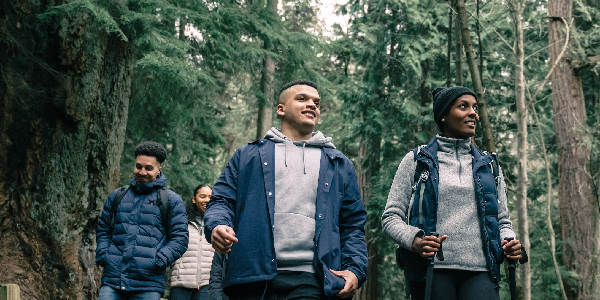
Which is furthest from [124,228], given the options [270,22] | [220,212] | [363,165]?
[363,165]

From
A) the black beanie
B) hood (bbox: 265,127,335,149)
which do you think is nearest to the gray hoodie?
hood (bbox: 265,127,335,149)

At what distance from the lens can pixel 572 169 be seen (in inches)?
531

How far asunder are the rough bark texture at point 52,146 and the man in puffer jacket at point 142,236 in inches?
102

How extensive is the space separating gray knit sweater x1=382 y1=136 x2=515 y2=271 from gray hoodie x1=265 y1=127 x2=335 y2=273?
62 centimetres

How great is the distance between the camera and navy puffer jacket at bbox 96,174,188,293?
16.9ft

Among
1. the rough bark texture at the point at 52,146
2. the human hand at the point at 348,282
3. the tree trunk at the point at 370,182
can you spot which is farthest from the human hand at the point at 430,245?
the tree trunk at the point at 370,182

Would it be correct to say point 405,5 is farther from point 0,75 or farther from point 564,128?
point 0,75

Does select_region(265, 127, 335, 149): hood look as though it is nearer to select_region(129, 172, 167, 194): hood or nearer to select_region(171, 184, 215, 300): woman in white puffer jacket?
select_region(129, 172, 167, 194): hood

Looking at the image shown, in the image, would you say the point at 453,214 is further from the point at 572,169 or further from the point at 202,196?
the point at 572,169

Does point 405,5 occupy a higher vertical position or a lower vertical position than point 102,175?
higher

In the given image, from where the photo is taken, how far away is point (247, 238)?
3.18m

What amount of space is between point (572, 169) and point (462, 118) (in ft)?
35.9

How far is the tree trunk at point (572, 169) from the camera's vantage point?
12734 mm

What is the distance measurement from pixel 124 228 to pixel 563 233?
11.1m
